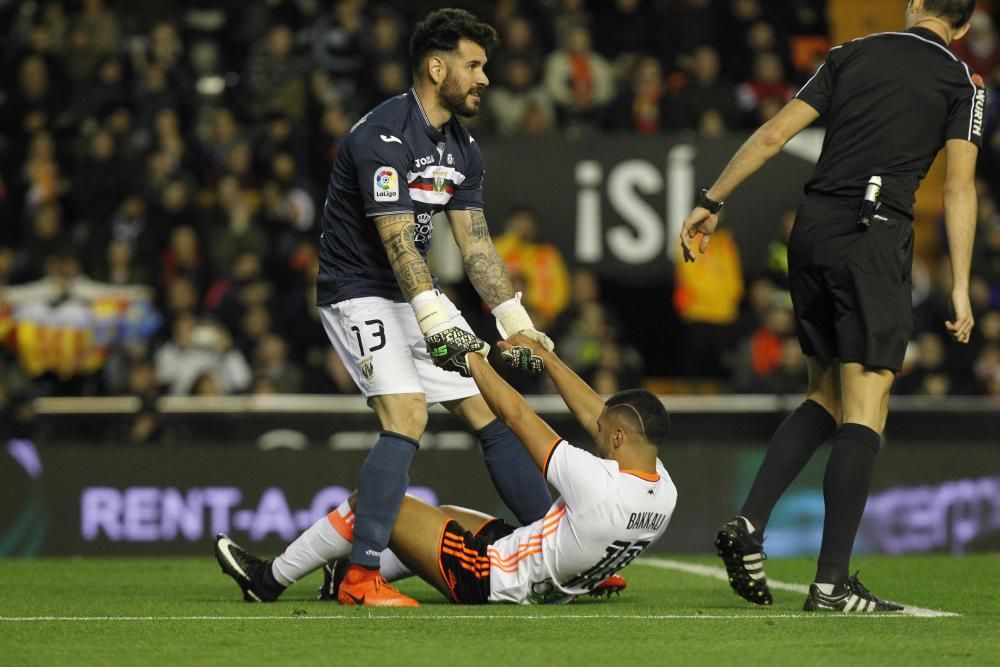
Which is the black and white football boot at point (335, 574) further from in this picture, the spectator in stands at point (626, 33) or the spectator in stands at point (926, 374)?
the spectator in stands at point (626, 33)

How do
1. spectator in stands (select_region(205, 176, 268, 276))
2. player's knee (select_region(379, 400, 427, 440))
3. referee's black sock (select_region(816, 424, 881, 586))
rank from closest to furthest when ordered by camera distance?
referee's black sock (select_region(816, 424, 881, 586)) < player's knee (select_region(379, 400, 427, 440)) < spectator in stands (select_region(205, 176, 268, 276))

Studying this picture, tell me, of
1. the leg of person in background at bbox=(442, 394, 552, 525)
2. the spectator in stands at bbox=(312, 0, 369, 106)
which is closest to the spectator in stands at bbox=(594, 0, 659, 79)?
the spectator in stands at bbox=(312, 0, 369, 106)

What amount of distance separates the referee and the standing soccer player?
3.20 ft

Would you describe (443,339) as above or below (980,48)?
below

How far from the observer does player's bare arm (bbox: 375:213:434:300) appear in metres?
6.09

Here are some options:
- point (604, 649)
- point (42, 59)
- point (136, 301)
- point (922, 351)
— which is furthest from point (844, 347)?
point (42, 59)

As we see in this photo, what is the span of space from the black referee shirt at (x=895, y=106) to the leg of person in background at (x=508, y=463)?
1599 mm

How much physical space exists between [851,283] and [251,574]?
2.51 metres

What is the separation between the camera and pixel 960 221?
5.91 m

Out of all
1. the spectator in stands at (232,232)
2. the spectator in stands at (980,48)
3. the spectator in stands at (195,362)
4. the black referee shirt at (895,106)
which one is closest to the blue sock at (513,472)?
the black referee shirt at (895,106)

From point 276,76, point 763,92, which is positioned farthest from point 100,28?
point 763,92

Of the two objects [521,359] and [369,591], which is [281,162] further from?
[521,359]

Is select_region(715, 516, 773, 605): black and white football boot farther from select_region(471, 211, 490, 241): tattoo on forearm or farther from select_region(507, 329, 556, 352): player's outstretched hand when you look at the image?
select_region(471, 211, 490, 241): tattoo on forearm

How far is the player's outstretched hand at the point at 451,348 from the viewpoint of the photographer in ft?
19.4
